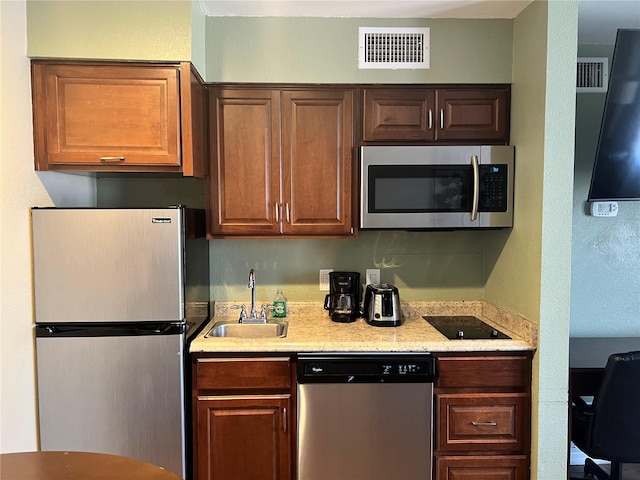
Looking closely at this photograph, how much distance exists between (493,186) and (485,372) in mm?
911

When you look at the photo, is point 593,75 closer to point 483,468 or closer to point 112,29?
point 483,468

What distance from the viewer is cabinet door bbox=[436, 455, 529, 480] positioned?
2.01 meters

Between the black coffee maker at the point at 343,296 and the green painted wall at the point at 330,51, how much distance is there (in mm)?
1029

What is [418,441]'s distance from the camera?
6.49 ft

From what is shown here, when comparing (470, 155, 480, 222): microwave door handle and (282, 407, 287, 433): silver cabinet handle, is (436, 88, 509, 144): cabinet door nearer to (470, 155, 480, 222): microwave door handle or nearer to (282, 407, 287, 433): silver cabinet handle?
(470, 155, 480, 222): microwave door handle

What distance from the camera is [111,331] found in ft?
6.28

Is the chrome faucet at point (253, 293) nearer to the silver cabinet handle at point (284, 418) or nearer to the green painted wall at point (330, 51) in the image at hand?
the silver cabinet handle at point (284, 418)

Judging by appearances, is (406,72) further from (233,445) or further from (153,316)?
(233,445)

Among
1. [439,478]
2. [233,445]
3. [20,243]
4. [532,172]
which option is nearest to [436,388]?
[439,478]

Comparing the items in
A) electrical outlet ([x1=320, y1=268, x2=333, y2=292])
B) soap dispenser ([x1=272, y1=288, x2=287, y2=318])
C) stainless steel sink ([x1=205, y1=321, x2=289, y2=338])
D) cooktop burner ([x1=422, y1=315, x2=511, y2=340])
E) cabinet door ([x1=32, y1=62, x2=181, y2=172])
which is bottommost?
stainless steel sink ([x1=205, y1=321, x2=289, y2=338])

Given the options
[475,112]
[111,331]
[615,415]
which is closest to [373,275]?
[475,112]

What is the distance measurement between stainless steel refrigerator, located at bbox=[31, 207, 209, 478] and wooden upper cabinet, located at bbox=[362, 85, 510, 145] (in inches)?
43.4

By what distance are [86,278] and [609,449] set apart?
8.00ft

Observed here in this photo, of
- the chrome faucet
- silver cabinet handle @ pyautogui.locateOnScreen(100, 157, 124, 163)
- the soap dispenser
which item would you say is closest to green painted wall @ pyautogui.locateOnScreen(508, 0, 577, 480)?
the soap dispenser
